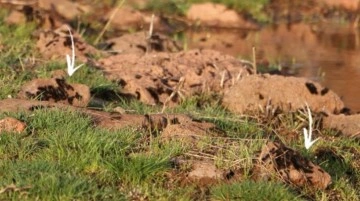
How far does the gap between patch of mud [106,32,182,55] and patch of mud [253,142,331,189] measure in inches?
165

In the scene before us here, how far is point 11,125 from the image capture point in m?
5.12

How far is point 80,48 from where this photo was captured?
860 centimetres

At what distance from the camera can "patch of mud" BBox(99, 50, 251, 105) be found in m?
7.33

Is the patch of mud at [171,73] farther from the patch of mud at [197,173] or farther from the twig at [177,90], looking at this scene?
the patch of mud at [197,173]

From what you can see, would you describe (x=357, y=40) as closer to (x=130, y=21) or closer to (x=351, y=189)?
(x=130, y=21)

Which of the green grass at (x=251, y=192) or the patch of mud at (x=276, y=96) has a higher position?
the green grass at (x=251, y=192)

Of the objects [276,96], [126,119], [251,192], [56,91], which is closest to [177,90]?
[276,96]

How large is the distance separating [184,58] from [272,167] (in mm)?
3813

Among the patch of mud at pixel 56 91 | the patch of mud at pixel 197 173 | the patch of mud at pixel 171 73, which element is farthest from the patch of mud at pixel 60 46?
the patch of mud at pixel 197 173

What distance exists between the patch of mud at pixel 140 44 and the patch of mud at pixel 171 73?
2.10 feet

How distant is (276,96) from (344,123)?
68cm

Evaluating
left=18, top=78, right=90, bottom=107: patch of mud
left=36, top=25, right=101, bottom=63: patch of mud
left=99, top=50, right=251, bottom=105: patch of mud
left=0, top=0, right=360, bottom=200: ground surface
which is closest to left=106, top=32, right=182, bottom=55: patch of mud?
left=0, top=0, right=360, bottom=200: ground surface

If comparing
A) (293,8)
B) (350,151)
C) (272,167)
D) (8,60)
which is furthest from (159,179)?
(293,8)

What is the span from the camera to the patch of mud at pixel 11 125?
508cm
